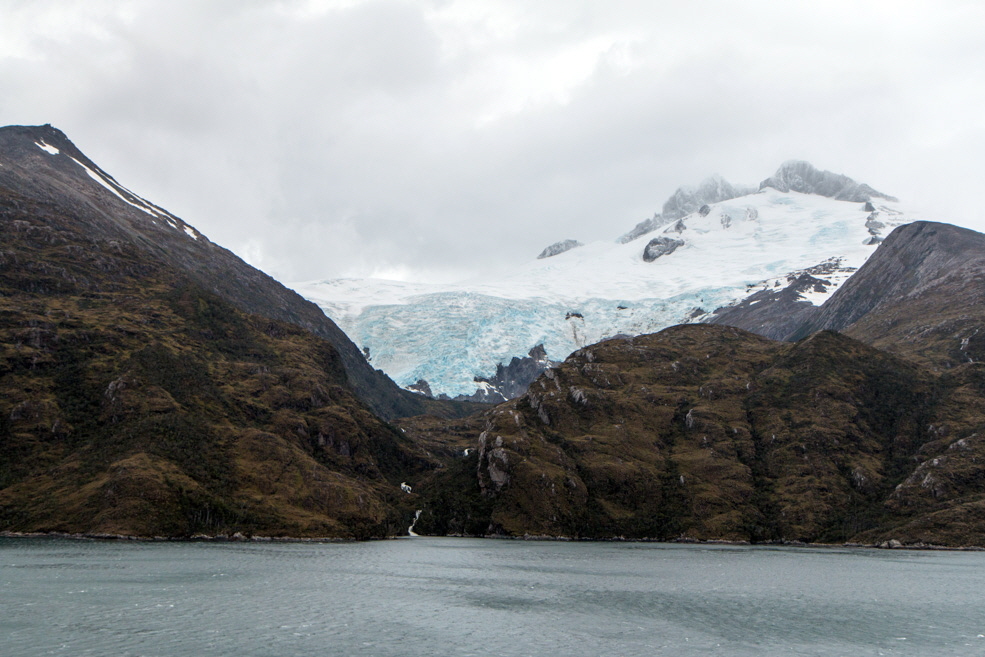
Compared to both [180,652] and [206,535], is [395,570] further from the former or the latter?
[206,535]

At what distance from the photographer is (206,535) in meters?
178

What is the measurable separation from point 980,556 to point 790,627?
10723cm

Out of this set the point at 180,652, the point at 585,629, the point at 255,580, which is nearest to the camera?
the point at 180,652

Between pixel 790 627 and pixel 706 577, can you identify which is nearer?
pixel 790 627

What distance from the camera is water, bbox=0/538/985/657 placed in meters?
64.8

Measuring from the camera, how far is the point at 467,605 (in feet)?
282

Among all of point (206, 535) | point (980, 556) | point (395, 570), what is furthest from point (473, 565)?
point (980, 556)

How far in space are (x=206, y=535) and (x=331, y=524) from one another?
97.6 feet

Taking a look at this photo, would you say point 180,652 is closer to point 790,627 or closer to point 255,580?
point 255,580

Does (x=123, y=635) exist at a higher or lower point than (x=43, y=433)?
lower

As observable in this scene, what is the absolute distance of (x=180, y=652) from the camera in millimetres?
58594

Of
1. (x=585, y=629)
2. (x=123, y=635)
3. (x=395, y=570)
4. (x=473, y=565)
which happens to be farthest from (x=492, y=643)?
(x=473, y=565)

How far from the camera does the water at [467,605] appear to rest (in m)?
64.8

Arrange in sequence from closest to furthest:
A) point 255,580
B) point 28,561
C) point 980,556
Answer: point 255,580, point 28,561, point 980,556
